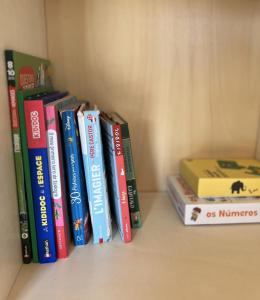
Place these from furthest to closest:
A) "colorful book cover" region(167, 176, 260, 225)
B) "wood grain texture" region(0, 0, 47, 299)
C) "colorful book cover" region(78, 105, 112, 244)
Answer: "colorful book cover" region(167, 176, 260, 225) < "colorful book cover" region(78, 105, 112, 244) < "wood grain texture" region(0, 0, 47, 299)

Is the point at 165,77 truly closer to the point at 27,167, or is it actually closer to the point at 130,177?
the point at 130,177

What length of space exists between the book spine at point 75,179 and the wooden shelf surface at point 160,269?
0.04 m

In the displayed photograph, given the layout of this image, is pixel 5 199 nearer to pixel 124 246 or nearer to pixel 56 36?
pixel 124 246

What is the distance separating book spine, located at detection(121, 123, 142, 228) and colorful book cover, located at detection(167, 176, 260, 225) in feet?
0.34

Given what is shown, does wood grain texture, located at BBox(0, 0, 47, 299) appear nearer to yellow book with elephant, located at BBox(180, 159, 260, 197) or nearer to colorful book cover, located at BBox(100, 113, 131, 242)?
colorful book cover, located at BBox(100, 113, 131, 242)

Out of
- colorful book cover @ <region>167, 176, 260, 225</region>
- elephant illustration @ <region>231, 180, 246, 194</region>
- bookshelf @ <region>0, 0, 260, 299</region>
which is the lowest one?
colorful book cover @ <region>167, 176, 260, 225</region>

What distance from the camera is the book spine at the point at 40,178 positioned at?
1.61 feet

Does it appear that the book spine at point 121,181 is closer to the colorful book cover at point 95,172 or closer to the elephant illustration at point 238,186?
the colorful book cover at point 95,172

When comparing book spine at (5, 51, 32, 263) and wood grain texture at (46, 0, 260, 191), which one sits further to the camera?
wood grain texture at (46, 0, 260, 191)

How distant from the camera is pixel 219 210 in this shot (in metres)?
Answer: 0.65

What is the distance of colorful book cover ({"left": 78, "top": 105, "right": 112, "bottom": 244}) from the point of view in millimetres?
536

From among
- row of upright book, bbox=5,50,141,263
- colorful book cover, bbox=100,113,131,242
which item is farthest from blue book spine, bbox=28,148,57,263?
colorful book cover, bbox=100,113,131,242

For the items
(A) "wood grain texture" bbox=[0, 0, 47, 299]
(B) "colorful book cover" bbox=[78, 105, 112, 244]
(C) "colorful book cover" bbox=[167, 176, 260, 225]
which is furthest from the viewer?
(C) "colorful book cover" bbox=[167, 176, 260, 225]

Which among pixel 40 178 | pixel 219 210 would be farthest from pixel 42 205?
pixel 219 210
